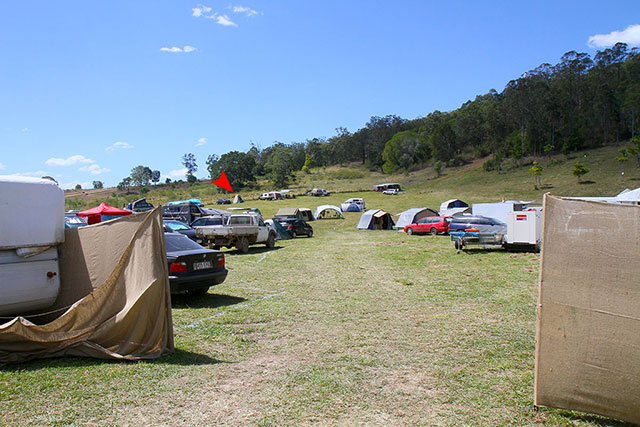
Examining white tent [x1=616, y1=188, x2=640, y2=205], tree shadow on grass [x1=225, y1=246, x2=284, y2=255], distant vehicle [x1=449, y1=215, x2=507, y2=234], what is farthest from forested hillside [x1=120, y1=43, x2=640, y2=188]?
tree shadow on grass [x1=225, y1=246, x2=284, y2=255]

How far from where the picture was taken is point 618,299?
11.9 feet

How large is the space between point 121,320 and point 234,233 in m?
13.4

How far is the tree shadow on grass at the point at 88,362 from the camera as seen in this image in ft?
17.0

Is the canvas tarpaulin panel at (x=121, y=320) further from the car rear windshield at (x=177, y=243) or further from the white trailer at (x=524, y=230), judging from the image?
the white trailer at (x=524, y=230)

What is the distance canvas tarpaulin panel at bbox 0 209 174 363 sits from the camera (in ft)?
17.6

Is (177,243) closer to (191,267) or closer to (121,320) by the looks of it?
(191,267)

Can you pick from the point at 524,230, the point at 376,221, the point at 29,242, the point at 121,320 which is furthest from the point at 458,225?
the point at 29,242

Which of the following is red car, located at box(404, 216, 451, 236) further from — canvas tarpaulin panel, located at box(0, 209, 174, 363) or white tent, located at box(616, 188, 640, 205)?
canvas tarpaulin panel, located at box(0, 209, 174, 363)

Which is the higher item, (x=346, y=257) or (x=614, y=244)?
(x=614, y=244)

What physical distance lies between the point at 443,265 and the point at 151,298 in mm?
10639

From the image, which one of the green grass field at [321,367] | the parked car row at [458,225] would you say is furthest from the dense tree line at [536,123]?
the green grass field at [321,367]

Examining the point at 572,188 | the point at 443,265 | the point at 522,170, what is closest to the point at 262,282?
the point at 443,265

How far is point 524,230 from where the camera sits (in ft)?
56.2

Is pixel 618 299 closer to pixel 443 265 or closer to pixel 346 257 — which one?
pixel 443 265
